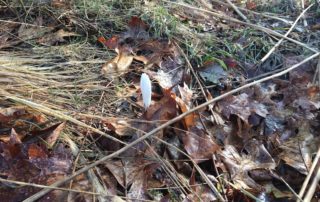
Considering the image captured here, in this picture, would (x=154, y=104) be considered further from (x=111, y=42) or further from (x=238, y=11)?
(x=238, y=11)

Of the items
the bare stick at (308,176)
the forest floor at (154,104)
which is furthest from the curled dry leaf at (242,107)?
the bare stick at (308,176)

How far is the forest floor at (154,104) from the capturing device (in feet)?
5.09

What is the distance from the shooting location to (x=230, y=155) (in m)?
1.83

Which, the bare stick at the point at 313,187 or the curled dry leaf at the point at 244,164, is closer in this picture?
the bare stick at the point at 313,187

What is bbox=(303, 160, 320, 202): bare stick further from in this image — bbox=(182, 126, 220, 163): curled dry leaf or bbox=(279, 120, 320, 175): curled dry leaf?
bbox=(182, 126, 220, 163): curled dry leaf

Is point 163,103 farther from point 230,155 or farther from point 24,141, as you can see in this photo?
point 24,141

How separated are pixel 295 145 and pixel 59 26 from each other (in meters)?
1.63

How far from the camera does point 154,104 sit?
5.96 ft

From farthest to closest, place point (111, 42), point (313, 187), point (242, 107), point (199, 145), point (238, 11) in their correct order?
point (238, 11)
point (111, 42)
point (242, 107)
point (199, 145)
point (313, 187)

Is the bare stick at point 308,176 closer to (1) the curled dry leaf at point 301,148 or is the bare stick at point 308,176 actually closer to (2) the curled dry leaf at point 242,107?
(1) the curled dry leaf at point 301,148

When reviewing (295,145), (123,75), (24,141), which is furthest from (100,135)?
(295,145)

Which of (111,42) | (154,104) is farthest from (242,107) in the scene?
(111,42)

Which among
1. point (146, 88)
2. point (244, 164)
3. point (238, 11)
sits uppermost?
point (238, 11)

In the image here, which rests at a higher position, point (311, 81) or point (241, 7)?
point (241, 7)
